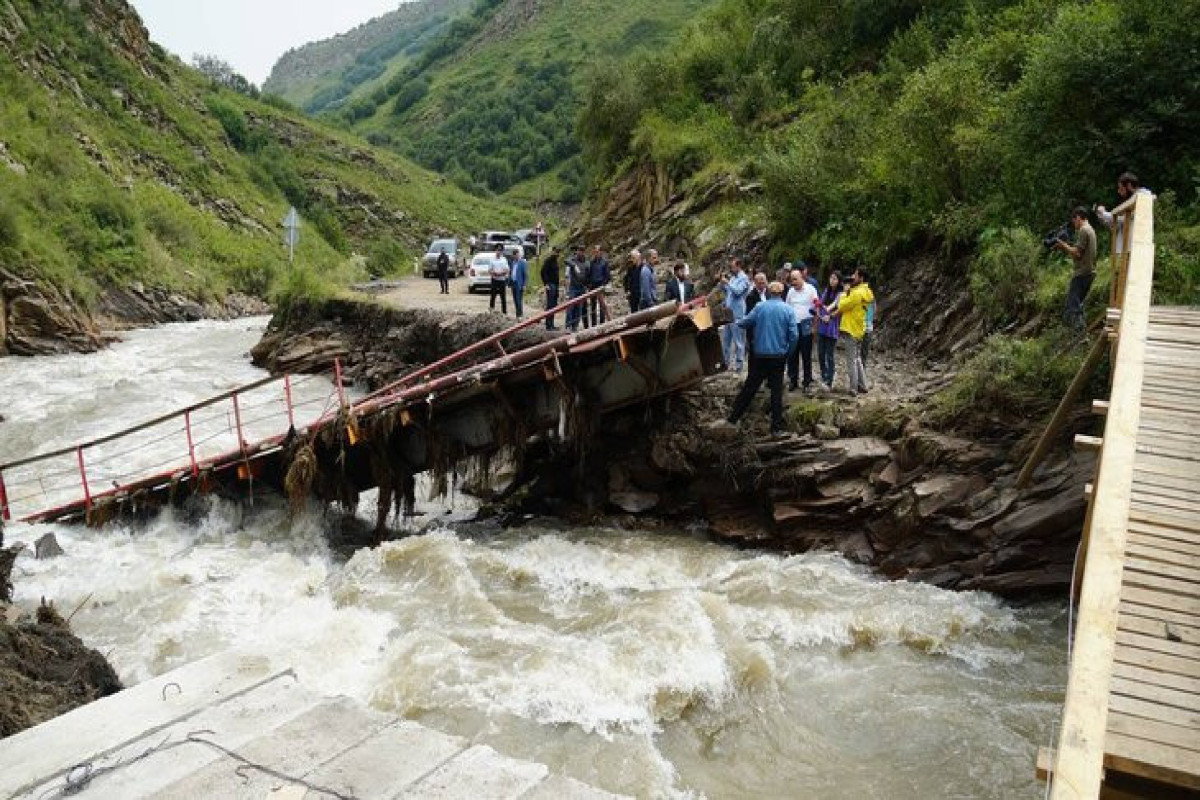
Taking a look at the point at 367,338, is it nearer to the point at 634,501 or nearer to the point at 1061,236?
the point at 634,501

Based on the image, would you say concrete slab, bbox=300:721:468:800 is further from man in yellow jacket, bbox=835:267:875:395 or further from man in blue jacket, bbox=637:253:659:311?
man in blue jacket, bbox=637:253:659:311

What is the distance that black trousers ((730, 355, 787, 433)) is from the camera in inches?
426

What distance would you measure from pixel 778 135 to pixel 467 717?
1822 centimetres

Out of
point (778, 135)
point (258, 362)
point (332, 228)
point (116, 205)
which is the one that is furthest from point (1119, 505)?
point (332, 228)

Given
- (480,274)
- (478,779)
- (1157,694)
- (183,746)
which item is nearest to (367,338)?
(480,274)

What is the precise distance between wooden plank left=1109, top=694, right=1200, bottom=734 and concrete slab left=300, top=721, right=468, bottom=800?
3204 millimetres

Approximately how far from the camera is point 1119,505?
4125 mm

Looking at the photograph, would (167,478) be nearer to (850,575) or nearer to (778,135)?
(850,575)

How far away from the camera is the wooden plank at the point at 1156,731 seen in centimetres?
403

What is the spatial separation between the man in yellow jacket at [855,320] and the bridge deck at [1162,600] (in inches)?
170

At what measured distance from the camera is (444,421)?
1233 cm

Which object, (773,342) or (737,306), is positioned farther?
(737,306)

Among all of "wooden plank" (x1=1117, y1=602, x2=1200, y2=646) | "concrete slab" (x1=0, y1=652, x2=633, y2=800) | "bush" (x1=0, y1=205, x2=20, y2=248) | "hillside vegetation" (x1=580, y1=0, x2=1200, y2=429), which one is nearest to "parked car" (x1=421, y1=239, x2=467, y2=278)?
"hillside vegetation" (x1=580, y1=0, x2=1200, y2=429)

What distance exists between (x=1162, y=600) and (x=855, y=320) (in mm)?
6762
